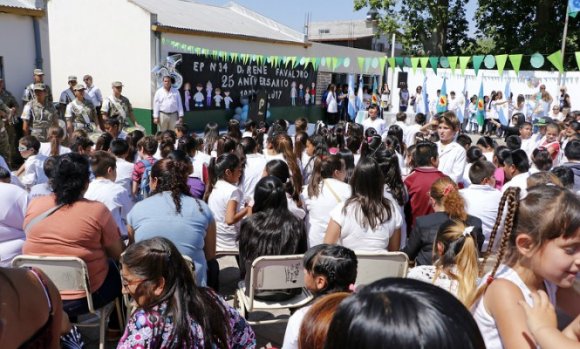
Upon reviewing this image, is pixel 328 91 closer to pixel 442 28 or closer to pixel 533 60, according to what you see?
pixel 533 60

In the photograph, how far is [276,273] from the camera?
10.3ft

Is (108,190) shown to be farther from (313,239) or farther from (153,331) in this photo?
(153,331)

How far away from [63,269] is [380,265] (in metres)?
1.93

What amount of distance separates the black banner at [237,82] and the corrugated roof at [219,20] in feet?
3.42

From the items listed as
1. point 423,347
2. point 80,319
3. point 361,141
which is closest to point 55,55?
point 361,141

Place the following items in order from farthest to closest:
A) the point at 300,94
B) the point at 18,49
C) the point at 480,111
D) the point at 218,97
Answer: the point at 300,94 → the point at 480,111 → the point at 218,97 → the point at 18,49

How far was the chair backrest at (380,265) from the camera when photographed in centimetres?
310

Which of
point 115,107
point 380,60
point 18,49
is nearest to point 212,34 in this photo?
point 380,60

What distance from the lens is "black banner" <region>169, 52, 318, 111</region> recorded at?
48.4 feet

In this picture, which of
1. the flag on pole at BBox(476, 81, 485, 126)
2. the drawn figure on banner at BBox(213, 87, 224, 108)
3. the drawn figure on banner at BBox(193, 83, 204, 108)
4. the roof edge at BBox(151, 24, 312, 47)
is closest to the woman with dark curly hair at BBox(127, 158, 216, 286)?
the roof edge at BBox(151, 24, 312, 47)

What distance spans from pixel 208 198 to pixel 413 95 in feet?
57.0

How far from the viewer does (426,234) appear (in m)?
3.29

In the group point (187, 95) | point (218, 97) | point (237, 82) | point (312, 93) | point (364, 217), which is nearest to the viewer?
point (364, 217)

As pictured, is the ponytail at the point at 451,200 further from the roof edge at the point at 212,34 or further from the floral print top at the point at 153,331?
the roof edge at the point at 212,34
